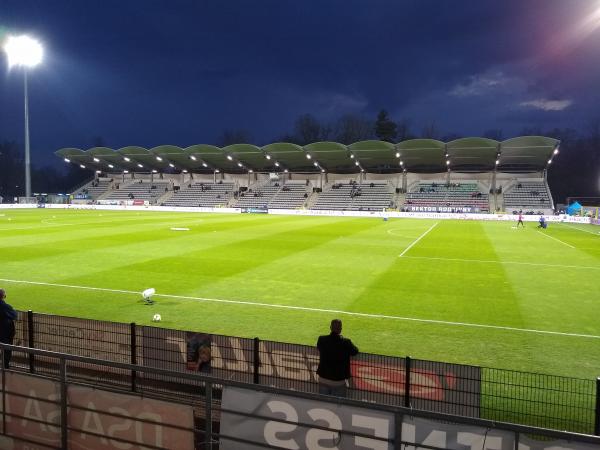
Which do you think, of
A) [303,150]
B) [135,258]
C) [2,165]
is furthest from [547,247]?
[2,165]

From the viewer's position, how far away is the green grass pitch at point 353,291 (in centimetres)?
1062

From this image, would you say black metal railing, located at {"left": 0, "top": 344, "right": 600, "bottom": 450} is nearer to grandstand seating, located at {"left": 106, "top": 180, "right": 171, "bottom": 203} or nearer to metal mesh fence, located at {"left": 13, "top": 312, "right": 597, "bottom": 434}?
metal mesh fence, located at {"left": 13, "top": 312, "right": 597, "bottom": 434}

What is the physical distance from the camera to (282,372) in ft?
22.4

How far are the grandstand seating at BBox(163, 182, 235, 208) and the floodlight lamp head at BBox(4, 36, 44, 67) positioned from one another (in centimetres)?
3274

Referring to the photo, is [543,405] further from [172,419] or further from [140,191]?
[140,191]

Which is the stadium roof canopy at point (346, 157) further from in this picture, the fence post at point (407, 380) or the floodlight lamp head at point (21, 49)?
the fence post at point (407, 380)

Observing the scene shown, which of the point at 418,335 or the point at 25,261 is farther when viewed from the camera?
the point at 25,261

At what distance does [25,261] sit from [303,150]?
56.4 meters

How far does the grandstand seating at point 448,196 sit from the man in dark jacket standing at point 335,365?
6819 centimetres

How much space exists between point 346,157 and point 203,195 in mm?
28788

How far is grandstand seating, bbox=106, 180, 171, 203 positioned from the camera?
9050cm

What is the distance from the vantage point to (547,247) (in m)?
27.8

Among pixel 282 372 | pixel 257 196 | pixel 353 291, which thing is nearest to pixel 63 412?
pixel 282 372

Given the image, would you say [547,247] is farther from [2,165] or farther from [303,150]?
[2,165]
